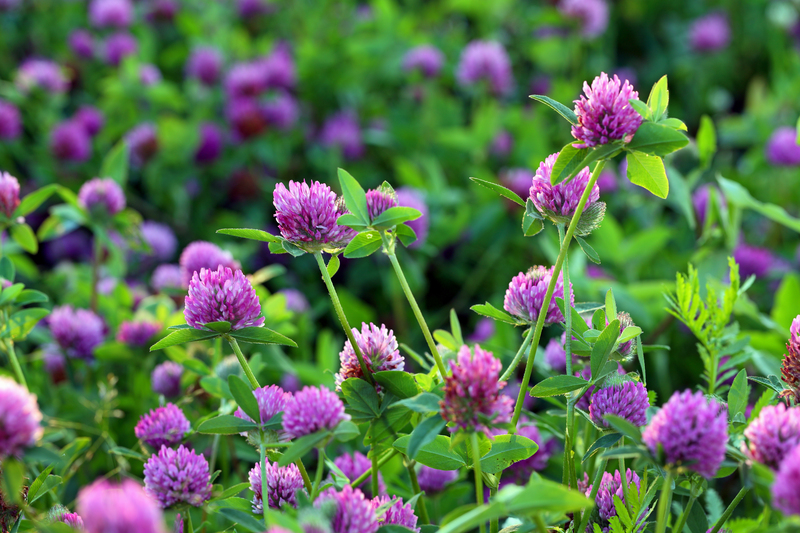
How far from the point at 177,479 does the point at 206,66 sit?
77.5 inches

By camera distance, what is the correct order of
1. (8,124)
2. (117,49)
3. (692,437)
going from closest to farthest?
(692,437) → (8,124) → (117,49)

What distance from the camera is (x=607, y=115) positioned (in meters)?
0.63

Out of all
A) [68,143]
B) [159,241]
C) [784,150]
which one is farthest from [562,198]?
[68,143]

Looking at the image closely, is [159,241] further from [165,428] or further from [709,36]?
[709,36]

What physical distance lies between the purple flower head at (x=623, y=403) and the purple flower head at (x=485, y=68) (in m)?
1.78

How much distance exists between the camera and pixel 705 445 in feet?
1.76

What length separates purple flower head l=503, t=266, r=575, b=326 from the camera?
28.9 inches

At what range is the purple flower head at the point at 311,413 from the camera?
0.58 m

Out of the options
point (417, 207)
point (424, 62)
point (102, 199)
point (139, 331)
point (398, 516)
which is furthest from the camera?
point (424, 62)

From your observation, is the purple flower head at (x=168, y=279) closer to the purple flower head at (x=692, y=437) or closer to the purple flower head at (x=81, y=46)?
the purple flower head at (x=692, y=437)

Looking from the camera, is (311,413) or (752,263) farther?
(752,263)

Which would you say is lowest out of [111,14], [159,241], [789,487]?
[789,487]

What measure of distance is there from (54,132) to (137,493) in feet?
6.56

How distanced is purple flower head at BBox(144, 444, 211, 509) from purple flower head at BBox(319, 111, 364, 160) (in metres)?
1.62
